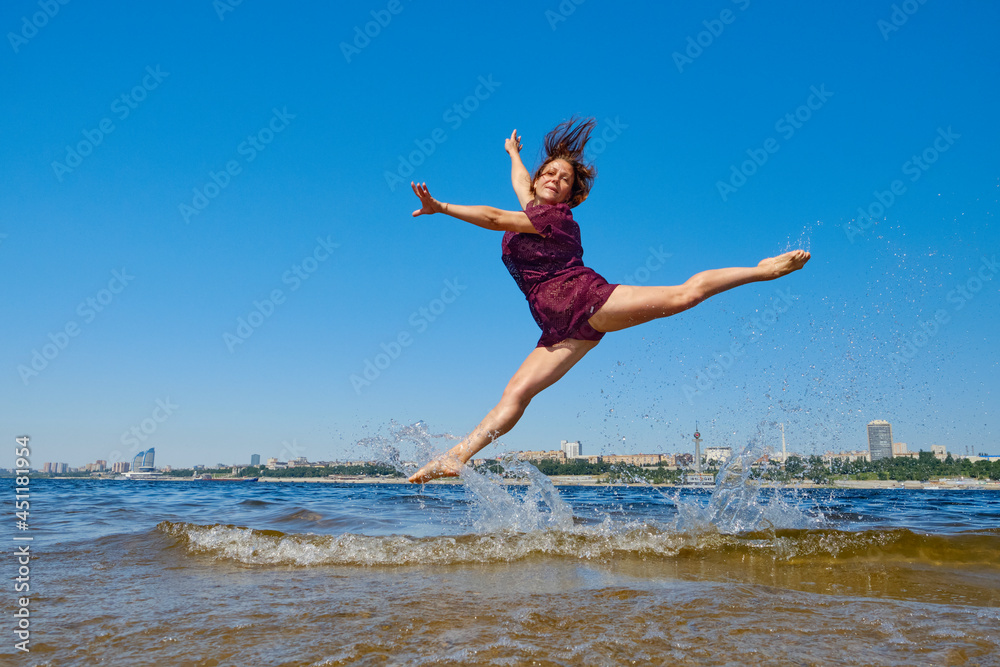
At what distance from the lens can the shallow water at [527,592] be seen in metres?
2.18

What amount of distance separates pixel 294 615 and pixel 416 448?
2806mm

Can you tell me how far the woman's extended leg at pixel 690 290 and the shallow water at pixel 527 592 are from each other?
5.71 ft

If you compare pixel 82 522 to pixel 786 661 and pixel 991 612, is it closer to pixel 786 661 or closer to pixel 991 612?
pixel 786 661

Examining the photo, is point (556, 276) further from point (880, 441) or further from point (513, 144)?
point (880, 441)

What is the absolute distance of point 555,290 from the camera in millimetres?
4691

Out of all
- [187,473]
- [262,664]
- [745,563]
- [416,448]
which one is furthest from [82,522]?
[187,473]

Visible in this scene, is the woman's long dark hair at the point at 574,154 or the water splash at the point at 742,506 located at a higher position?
the woman's long dark hair at the point at 574,154

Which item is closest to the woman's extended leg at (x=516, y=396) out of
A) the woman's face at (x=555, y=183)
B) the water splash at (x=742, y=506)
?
the woman's face at (x=555, y=183)

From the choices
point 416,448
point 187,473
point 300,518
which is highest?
point 416,448

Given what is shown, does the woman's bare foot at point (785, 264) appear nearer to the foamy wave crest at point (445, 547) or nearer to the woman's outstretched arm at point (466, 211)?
the woman's outstretched arm at point (466, 211)

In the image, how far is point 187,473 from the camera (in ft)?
326

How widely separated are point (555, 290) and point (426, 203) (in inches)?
46.1

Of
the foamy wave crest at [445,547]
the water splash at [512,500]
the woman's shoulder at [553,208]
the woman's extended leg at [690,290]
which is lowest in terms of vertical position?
the foamy wave crest at [445,547]

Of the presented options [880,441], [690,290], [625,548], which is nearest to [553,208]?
[690,290]
